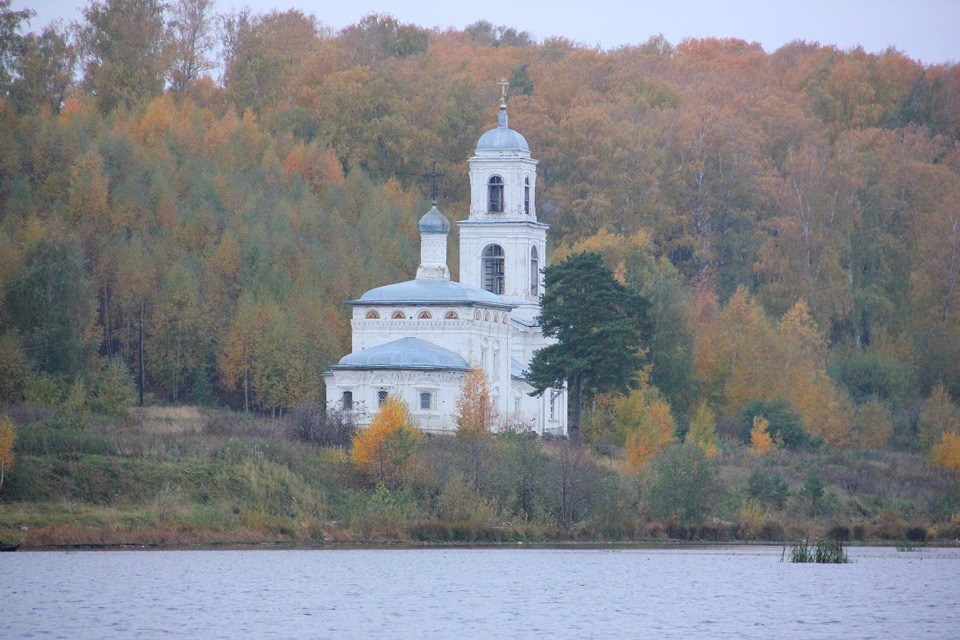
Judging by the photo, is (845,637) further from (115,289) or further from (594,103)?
(594,103)

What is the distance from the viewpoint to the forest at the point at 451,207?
63.7 meters

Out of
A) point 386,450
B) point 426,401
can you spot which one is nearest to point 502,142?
point 426,401

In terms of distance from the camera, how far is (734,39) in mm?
110875

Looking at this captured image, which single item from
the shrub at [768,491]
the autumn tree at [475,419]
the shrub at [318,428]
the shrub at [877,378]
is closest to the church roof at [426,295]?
the autumn tree at [475,419]

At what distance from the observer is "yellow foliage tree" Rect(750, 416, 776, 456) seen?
2490 inches

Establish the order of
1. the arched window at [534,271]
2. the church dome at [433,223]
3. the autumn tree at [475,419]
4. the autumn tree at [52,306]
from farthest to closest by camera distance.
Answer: the arched window at [534,271] < the church dome at [433,223] < the autumn tree at [52,306] < the autumn tree at [475,419]

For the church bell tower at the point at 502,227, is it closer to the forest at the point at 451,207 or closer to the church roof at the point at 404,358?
the forest at the point at 451,207

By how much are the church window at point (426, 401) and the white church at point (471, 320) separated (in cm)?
3

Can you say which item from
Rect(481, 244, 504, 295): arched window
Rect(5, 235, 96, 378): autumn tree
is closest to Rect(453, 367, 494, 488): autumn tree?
Rect(481, 244, 504, 295): arched window

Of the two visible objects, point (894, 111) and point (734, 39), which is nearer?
point (894, 111)

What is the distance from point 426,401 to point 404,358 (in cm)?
131

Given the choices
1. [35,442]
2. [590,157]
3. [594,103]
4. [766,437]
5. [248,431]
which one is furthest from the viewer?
[594,103]

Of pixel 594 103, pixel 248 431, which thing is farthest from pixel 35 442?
pixel 594 103

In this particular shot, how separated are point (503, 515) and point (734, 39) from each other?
6561 centimetres
